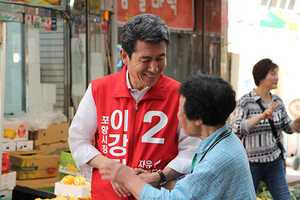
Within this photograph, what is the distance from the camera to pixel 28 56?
585 centimetres

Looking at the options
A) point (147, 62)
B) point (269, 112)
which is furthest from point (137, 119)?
point (269, 112)

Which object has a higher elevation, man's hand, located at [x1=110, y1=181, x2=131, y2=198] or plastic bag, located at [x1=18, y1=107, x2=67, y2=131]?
man's hand, located at [x1=110, y1=181, x2=131, y2=198]

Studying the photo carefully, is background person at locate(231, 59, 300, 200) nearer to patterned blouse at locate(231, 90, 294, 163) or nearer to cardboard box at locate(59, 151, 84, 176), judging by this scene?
patterned blouse at locate(231, 90, 294, 163)

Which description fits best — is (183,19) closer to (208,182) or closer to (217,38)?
(217,38)

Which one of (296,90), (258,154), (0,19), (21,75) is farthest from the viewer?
(21,75)

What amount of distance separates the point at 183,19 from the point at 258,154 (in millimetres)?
3390

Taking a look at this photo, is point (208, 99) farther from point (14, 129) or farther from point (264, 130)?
point (14, 129)

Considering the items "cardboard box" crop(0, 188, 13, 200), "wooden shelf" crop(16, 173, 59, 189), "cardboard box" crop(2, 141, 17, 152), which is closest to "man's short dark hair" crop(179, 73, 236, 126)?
"cardboard box" crop(0, 188, 13, 200)

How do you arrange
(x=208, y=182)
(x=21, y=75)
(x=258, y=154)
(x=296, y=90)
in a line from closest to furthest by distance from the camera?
(x=208, y=182) < (x=258, y=154) < (x=296, y=90) < (x=21, y=75)

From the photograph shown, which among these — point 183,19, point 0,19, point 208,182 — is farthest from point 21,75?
point 208,182

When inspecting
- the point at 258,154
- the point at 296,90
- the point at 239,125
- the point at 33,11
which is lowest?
the point at 258,154

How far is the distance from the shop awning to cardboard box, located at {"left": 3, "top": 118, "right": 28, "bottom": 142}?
399 centimetres

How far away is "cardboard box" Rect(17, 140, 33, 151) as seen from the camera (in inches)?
197

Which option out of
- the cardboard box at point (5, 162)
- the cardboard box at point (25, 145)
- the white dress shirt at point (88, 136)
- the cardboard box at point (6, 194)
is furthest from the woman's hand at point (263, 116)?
the cardboard box at point (25, 145)
